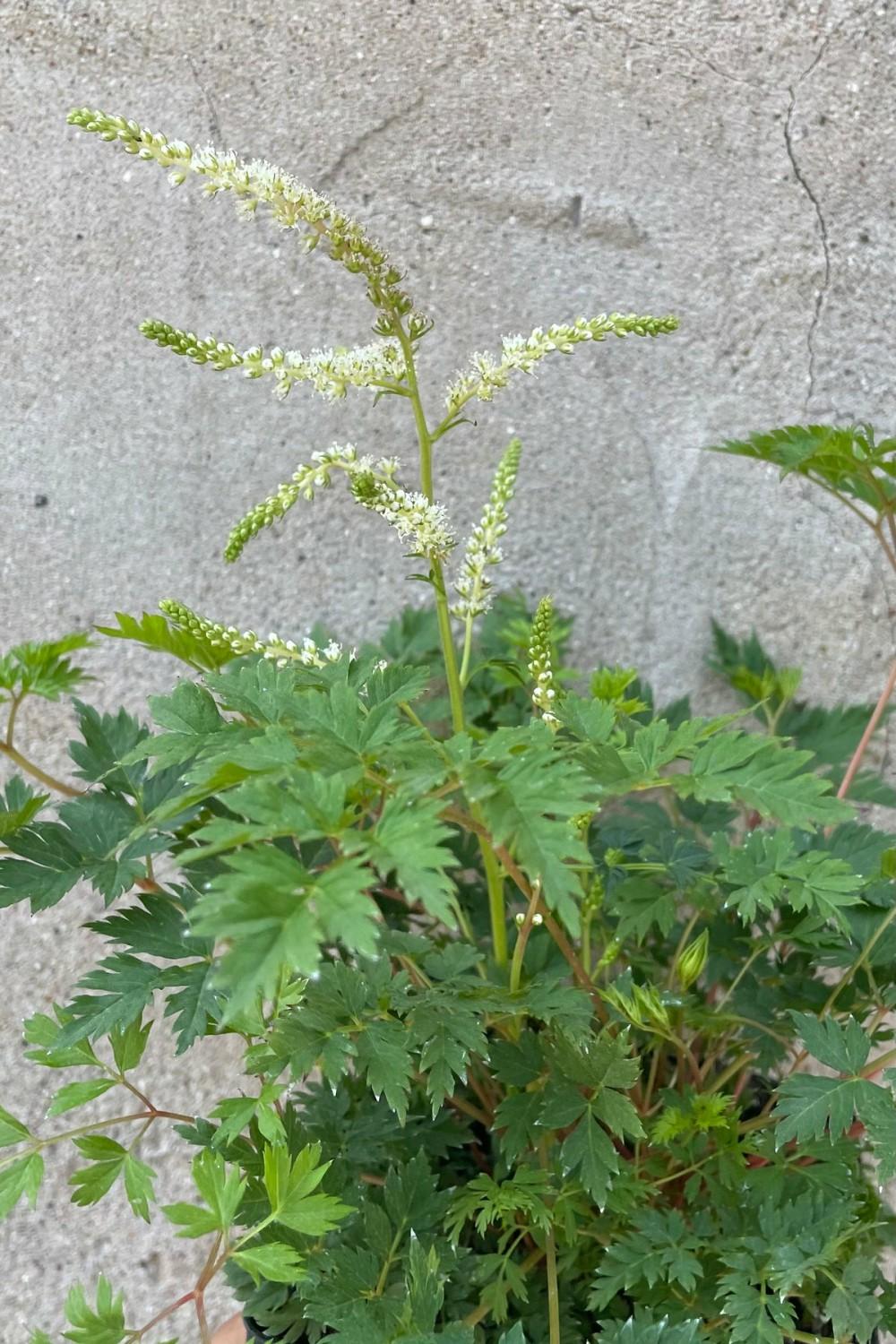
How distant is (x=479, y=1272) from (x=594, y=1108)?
0.14 meters

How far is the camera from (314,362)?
563mm

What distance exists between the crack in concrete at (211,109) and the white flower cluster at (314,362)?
22.1 inches

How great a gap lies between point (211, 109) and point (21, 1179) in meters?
0.97

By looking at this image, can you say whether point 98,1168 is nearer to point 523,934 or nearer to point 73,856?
point 73,856

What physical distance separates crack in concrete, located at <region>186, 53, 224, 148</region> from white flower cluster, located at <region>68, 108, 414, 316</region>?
20.3 inches

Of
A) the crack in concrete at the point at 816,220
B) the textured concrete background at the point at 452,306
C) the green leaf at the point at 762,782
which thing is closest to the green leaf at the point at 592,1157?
the green leaf at the point at 762,782

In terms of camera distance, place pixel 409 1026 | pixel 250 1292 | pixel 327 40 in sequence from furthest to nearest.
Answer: pixel 327 40, pixel 250 1292, pixel 409 1026

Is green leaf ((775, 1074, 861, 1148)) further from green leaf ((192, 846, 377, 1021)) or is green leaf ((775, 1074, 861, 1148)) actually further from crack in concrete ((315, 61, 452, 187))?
crack in concrete ((315, 61, 452, 187))

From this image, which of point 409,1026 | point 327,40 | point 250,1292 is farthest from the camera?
point 327,40

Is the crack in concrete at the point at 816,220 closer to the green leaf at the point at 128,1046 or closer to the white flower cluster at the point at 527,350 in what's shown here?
the white flower cluster at the point at 527,350

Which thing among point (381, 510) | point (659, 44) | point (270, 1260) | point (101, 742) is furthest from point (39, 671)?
point (659, 44)

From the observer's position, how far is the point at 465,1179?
0.73 metres

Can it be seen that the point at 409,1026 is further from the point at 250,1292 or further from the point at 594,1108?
the point at 250,1292

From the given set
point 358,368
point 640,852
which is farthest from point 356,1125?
point 358,368
